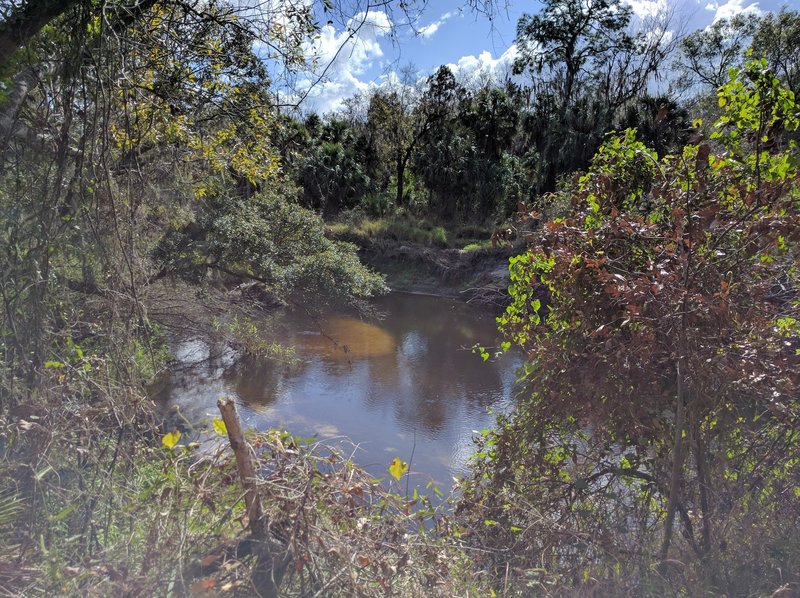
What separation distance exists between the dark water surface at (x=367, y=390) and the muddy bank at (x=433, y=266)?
5.11m

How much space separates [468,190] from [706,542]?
891 inches

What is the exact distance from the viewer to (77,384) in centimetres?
309

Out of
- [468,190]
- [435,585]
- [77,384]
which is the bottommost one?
[435,585]

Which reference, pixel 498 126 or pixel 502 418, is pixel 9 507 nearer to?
pixel 502 418

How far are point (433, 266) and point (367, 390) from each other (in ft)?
37.9

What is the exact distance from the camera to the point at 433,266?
22594 millimetres

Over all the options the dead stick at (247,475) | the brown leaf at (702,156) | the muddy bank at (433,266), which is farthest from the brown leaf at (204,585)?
the muddy bank at (433,266)

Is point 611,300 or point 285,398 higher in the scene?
point 611,300

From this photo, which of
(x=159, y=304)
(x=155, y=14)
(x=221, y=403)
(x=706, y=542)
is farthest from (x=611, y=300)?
(x=159, y=304)

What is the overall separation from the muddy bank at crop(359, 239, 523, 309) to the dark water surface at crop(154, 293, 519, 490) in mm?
5112

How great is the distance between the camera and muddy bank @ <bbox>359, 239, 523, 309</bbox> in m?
21.1

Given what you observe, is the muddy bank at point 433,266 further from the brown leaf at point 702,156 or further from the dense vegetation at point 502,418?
the brown leaf at point 702,156

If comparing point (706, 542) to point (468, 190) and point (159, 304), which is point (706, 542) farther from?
point (468, 190)

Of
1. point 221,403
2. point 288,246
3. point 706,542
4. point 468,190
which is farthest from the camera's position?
point 468,190
